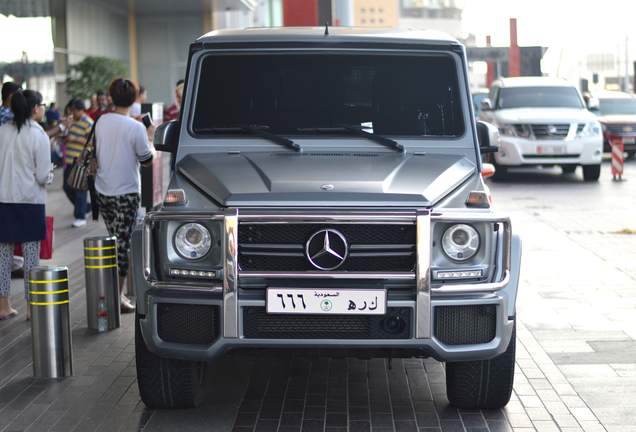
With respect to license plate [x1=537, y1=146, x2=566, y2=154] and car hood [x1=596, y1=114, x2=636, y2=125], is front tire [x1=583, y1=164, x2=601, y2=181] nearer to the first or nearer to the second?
license plate [x1=537, y1=146, x2=566, y2=154]

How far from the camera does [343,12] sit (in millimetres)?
15133

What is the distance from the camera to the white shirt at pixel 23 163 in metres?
6.60

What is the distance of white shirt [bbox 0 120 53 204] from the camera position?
6598 mm

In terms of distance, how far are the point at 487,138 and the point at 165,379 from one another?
2.42m

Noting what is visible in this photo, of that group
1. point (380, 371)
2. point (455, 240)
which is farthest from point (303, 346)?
point (380, 371)

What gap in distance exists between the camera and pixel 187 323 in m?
4.11

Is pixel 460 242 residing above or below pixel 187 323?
above

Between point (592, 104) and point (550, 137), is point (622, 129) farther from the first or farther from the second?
point (550, 137)

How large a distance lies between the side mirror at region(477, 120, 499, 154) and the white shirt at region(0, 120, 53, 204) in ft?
11.5

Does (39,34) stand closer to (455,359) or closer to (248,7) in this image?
(248,7)

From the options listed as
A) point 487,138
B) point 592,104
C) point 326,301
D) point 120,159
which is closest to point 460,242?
point 326,301

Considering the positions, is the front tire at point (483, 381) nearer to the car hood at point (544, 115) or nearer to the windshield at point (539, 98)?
the car hood at point (544, 115)

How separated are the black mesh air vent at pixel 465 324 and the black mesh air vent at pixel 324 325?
167mm

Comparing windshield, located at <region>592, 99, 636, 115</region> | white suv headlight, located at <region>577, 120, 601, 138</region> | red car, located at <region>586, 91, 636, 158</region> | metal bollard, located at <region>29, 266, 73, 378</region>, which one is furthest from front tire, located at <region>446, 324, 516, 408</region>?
windshield, located at <region>592, 99, 636, 115</region>
